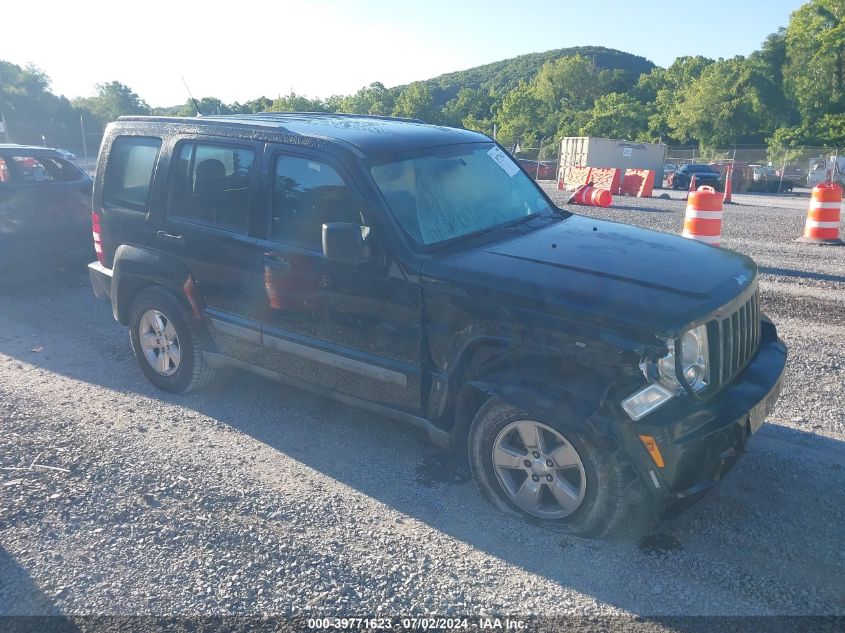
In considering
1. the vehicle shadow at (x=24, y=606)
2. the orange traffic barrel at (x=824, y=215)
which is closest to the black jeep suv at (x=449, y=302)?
the vehicle shadow at (x=24, y=606)

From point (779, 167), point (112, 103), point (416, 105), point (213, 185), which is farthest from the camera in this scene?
point (416, 105)

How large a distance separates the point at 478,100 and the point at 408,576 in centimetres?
11111

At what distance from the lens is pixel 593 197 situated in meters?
18.9

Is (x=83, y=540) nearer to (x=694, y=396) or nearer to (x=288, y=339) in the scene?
(x=288, y=339)

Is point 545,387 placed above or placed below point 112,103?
below

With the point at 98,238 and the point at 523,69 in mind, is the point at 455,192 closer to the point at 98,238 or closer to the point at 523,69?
the point at 98,238

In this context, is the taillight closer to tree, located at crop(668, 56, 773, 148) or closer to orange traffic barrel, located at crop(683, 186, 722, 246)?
orange traffic barrel, located at crop(683, 186, 722, 246)

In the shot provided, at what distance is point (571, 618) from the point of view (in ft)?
9.63

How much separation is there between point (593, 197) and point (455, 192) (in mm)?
15354

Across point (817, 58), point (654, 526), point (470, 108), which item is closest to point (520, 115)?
point (470, 108)

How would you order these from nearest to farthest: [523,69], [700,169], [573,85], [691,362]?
[691,362] < [700,169] < [573,85] < [523,69]

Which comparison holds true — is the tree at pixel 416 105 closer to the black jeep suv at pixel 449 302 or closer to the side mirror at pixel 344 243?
the black jeep suv at pixel 449 302

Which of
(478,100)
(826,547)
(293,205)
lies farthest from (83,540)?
(478,100)

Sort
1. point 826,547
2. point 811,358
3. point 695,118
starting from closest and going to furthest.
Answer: point 826,547
point 811,358
point 695,118
